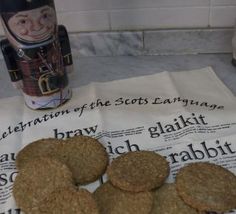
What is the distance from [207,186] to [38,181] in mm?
179

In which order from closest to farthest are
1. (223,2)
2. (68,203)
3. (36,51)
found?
1. (68,203)
2. (36,51)
3. (223,2)

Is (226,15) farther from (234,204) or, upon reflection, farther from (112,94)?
(234,204)

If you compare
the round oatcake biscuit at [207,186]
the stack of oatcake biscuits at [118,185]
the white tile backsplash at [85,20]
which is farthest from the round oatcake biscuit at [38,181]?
the white tile backsplash at [85,20]

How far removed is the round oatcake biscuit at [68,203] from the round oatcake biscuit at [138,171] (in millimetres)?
39

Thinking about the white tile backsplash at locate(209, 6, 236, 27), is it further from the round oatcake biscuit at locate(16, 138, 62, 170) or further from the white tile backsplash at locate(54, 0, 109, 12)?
the round oatcake biscuit at locate(16, 138, 62, 170)

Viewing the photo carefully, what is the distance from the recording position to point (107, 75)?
2.23 feet

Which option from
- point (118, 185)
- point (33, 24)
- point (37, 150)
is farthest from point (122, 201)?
point (33, 24)

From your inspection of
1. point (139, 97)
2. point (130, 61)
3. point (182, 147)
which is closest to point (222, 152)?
point (182, 147)

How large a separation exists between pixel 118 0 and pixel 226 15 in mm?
179

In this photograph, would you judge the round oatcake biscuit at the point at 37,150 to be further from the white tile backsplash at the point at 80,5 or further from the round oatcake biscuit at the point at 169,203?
the white tile backsplash at the point at 80,5

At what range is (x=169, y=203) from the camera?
423 millimetres

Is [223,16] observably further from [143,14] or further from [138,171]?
[138,171]

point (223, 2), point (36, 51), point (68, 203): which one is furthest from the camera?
point (223, 2)

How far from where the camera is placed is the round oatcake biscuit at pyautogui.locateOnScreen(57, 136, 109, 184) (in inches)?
18.0
